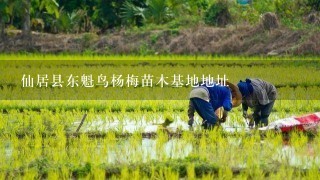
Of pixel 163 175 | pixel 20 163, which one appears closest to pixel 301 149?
pixel 163 175

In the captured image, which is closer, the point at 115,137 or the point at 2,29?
the point at 115,137

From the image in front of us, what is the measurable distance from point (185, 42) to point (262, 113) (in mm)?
10328

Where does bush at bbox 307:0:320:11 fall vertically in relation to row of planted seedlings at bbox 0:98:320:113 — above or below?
above

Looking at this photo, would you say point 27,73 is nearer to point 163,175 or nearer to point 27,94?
point 27,94

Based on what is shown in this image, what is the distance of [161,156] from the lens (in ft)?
18.1

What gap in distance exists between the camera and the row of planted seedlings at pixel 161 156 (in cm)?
490

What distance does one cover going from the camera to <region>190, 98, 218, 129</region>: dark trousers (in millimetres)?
6742

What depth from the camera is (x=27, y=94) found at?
1002cm

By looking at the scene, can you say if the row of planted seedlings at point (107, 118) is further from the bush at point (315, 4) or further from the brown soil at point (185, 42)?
the bush at point (315, 4)

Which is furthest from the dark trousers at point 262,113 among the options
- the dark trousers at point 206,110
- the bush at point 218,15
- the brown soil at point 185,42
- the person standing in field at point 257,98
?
the bush at point 218,15

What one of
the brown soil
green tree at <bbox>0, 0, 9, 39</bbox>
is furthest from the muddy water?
green tree at <bbox>0, 0, 9, 39</bbox>

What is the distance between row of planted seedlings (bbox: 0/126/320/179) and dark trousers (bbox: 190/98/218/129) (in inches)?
8.6

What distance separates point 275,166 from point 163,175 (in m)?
0.78

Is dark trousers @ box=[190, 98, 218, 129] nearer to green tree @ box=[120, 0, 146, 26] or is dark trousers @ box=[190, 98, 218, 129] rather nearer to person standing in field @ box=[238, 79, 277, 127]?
person standing in field @ box=[238, 79, 277, 127]
